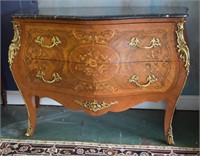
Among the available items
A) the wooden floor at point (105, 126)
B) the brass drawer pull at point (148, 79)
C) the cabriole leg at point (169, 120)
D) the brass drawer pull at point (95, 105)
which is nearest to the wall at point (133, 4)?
the wooden floor at point (105, 126)

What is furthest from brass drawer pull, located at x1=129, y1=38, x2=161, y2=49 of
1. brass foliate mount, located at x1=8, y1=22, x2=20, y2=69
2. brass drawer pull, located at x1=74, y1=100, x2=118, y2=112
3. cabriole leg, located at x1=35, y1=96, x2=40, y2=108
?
cabriole leg, located at x1=35, y1=96, x2=40, y2=108

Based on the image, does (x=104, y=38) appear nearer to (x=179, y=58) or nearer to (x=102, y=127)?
(x=179, y=58)

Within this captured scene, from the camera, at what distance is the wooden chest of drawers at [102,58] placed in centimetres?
158

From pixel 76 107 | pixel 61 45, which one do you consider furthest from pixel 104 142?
pixel 61 45

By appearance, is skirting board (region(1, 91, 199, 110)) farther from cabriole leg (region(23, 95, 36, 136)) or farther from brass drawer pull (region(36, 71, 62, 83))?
brass drawer pull (region(36, 71, 62, 83))

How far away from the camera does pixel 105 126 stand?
2.13 metres

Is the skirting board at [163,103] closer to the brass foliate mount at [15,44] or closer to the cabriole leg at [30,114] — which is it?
the cabriole leg at [30,114]

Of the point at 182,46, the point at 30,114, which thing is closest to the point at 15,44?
the point at 30,114

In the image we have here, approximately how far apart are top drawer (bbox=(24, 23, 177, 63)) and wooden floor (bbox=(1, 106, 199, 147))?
2.05ft

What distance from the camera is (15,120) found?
7.32ft

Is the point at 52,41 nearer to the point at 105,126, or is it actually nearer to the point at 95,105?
the point at 95,105

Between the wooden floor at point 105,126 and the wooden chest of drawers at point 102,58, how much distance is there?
0.96 ft

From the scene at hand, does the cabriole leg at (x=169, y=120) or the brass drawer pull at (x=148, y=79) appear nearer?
the brass drawer pull at (x=148, y=79)

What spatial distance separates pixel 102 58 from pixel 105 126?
0.70m
